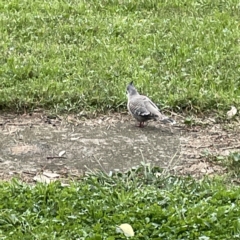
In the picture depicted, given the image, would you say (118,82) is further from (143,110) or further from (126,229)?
(126,229)

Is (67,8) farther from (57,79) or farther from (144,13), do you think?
(57,79)

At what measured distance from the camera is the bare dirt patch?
16.6ft

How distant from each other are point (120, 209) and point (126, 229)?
0.91 ft

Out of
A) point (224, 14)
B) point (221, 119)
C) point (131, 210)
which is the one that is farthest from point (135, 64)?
point (131, 210)

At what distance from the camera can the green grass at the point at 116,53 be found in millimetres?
6109

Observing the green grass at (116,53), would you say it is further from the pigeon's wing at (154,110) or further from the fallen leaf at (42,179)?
the fallen leaf at (42,179)

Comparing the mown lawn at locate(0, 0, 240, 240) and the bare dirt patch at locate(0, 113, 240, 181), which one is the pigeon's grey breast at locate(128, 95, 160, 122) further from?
the mown lawn at locate(0, 0, 240, 240)

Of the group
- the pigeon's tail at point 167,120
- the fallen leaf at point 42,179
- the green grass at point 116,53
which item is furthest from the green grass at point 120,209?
the green grass at point 116,53

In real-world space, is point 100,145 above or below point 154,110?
below

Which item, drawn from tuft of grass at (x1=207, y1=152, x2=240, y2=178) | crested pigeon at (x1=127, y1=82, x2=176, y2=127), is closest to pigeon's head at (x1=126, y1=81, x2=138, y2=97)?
crested pigeon at (x1=127, y1=82, x2=176, y2=127)

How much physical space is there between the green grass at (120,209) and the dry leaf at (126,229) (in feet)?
0.10

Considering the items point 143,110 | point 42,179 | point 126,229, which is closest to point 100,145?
point 143,110

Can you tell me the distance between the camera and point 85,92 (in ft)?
20.3

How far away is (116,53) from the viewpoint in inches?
279
